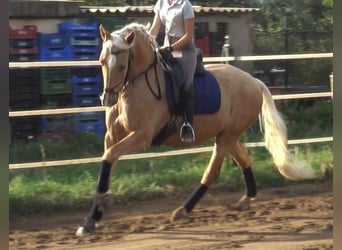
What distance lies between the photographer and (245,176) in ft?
19.1

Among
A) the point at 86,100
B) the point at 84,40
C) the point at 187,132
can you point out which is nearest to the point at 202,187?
the point at 187,132

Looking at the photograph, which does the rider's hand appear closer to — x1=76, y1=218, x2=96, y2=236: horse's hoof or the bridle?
the bridle

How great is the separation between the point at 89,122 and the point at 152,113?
2207mm

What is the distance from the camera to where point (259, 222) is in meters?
5.34

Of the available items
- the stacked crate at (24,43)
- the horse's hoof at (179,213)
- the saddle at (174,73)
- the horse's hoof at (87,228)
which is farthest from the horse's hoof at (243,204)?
the stacked crate at (24,43)

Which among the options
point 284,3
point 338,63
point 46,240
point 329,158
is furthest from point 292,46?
point 338,63

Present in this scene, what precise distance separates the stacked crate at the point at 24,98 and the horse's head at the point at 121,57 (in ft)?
7.61

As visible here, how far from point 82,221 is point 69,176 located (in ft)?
3.63

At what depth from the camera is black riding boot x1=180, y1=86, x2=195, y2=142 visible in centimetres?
511

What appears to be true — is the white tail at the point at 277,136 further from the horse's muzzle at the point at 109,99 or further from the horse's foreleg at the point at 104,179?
the horse's muzzle at the point at 109,99

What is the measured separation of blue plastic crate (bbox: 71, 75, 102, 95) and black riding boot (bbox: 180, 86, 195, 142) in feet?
8.39

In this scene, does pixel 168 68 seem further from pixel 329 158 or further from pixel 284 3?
pixel 284 3

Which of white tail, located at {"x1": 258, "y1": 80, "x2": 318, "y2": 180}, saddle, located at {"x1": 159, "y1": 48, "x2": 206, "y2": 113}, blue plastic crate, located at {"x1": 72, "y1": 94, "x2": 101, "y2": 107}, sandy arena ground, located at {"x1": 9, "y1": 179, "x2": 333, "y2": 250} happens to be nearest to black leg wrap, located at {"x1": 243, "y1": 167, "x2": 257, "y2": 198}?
sandy arena ground, located at {"x1": 9, "y1": 179, "x2": 333, "y2": 250}

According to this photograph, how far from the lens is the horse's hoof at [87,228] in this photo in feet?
15.7
